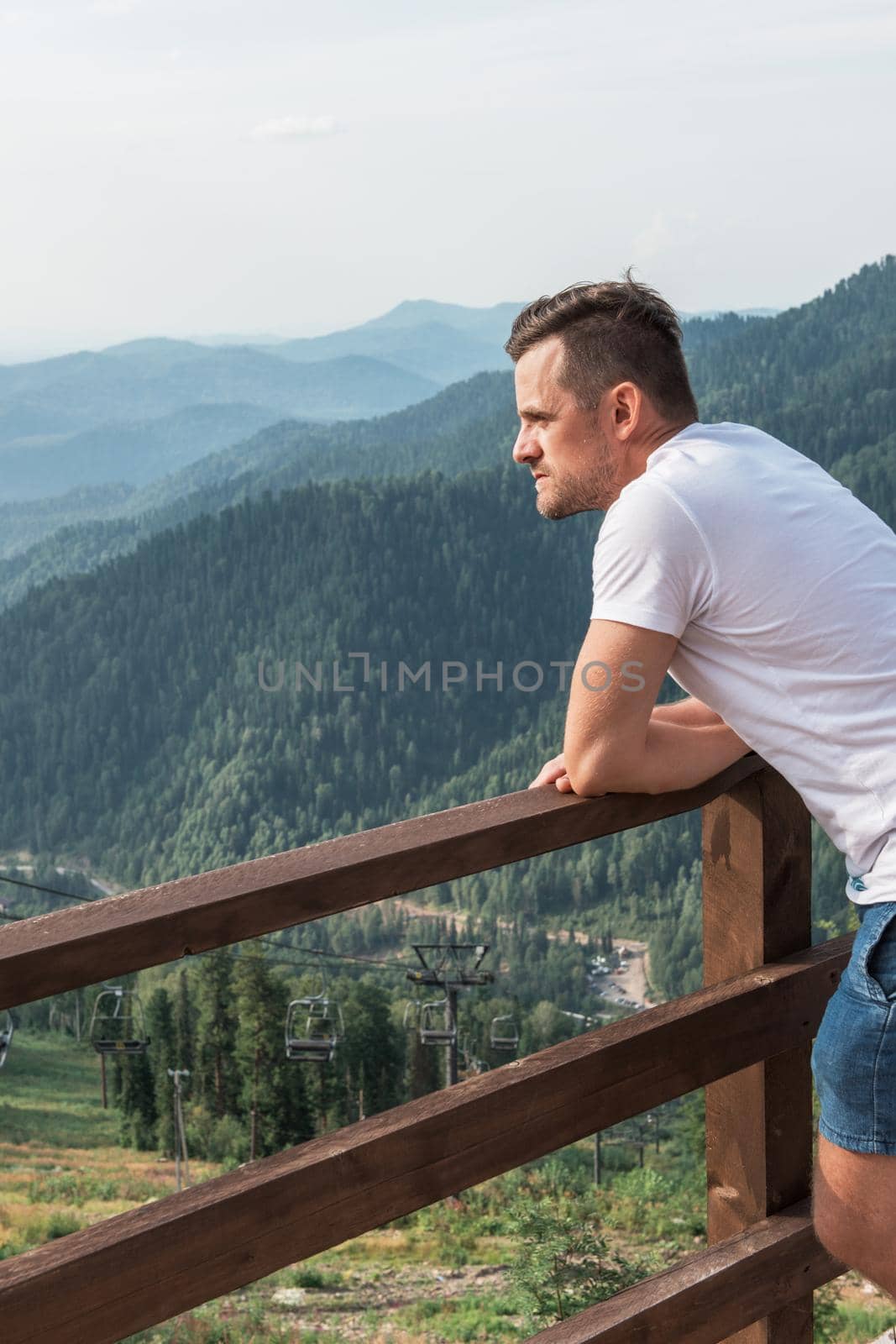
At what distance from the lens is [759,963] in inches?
64.2

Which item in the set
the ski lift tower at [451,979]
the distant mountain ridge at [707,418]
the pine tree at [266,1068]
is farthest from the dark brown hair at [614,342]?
the distant mountain ridge at [707,418]

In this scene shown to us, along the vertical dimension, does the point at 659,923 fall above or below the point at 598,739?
below

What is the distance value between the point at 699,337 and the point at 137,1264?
142661 millimetres

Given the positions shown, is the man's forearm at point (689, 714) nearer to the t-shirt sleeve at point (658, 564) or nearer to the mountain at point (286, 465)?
the t-shirt sleeve at point (658, 564)

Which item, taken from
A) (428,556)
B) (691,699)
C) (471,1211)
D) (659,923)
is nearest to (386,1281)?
(471,1211)

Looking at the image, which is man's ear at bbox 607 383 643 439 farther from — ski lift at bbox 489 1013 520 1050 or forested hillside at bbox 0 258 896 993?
forested hillside at bbox 0 258 896 993

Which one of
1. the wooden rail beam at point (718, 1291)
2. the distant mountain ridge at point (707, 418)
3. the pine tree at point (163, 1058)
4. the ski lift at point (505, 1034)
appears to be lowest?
the pine tree at point (163, 1058)

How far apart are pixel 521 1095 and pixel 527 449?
0.76 meters

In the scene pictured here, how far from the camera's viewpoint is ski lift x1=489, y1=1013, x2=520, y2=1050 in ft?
71.1

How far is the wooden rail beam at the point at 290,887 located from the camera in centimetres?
107

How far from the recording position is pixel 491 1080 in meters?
1.34

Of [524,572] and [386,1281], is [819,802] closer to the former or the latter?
[386,1281]

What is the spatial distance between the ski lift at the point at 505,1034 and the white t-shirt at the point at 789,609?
1846 centimetres

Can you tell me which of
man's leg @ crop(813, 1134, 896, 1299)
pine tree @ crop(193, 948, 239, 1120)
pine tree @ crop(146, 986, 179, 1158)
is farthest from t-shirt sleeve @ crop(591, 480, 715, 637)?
pine tree @ crop(146, 986, 179, 1158)
